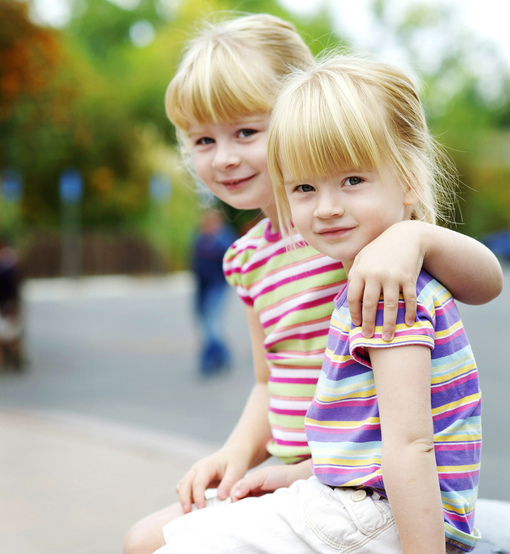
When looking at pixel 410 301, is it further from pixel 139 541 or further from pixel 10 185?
pixel 10 185

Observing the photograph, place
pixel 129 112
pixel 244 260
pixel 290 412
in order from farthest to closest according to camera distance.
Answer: pixel 129 112 < pixel 244 260 < pixel 290 412

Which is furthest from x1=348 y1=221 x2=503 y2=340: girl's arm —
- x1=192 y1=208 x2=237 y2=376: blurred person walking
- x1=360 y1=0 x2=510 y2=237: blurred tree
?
x1=360 y1=0 x2=510 y2=237: blurred tree

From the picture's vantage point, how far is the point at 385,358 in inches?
49.8

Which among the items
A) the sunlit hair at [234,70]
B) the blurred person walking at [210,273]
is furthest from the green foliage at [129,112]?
the sunlit hair at [234,70]

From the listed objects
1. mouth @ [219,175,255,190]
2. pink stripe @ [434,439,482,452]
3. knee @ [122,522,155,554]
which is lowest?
knee @ [122,522,155,554]

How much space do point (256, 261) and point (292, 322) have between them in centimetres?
24

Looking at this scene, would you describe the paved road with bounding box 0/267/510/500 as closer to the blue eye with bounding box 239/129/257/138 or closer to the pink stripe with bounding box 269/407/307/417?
the pink stripe with bounding box 269/407/307/417

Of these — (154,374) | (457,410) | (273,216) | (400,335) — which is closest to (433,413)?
(457,410)

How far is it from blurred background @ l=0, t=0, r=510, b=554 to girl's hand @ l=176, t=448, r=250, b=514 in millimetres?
976

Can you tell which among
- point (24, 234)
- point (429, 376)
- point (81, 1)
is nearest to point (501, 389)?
point (429, 376)

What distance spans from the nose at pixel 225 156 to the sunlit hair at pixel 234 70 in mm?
64

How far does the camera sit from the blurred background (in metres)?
4.24

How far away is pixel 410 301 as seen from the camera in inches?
50.5

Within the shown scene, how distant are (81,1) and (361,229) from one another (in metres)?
44.4
